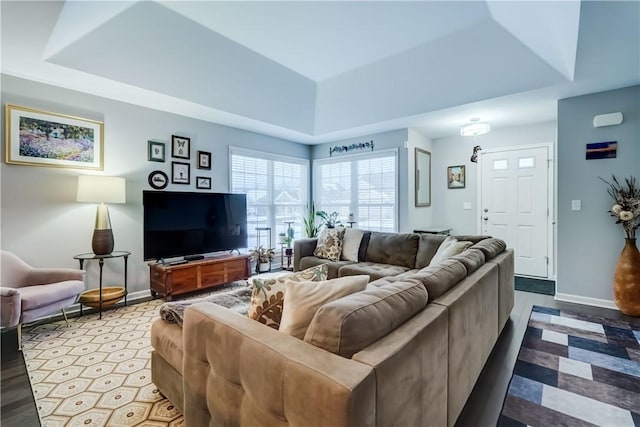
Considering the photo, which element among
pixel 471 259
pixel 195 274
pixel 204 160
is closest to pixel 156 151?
pixel 204 160

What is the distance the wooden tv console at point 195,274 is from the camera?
3.63m

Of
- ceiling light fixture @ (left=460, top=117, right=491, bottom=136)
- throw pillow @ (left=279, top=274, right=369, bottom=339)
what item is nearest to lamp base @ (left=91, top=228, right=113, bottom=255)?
throw pillow @ (left=279, top=274, right=369, bottom=339)

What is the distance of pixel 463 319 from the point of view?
1565 mm

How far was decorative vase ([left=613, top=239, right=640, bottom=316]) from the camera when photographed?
3104mm

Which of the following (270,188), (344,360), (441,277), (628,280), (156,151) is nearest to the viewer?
(344,360)

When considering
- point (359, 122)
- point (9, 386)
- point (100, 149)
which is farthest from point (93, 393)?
point (359, 122)

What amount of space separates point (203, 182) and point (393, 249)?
290cm

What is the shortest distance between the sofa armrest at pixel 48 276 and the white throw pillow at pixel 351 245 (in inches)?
115

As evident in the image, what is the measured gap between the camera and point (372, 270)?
348 cm

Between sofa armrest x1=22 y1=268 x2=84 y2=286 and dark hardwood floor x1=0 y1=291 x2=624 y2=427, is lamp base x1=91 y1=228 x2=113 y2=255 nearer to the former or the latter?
sofa armrest x1=22 y1=268 x2=84 y2=286

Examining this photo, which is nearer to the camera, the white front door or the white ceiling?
the white ceiling

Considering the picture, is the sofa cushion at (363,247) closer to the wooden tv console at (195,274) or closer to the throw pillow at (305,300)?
the wooden tv console at (195,274)

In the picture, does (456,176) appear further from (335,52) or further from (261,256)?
(261,256)

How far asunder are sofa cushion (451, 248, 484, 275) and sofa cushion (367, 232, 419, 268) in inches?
52.8
